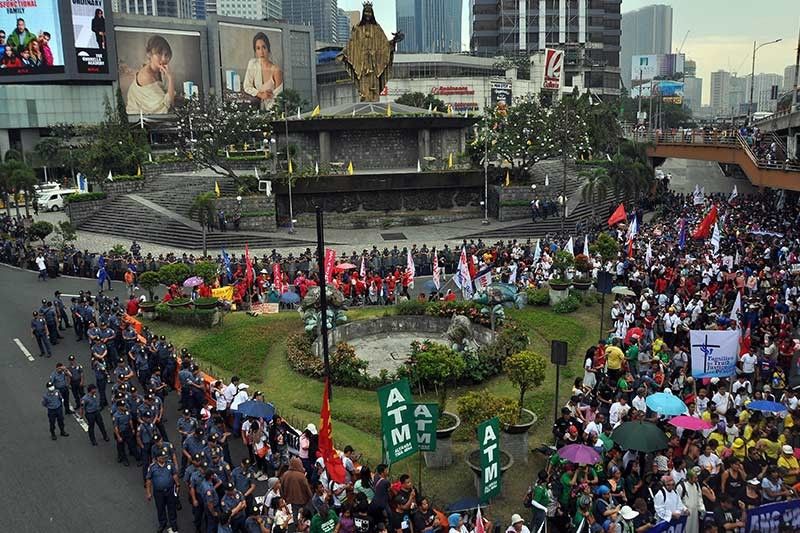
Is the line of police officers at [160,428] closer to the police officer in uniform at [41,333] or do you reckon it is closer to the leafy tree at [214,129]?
the police officer in uniform at [41,333]

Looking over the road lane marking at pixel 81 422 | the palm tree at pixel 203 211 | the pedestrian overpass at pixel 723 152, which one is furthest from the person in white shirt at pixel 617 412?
the palm tree at pixel 203 211

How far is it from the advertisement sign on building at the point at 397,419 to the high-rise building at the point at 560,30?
324 feet

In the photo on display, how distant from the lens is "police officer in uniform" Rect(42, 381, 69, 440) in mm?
14734

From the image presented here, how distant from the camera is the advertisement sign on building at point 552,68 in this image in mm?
85688

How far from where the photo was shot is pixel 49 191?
51.1 meters

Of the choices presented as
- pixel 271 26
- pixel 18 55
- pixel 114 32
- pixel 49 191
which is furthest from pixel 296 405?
pixel 271 26

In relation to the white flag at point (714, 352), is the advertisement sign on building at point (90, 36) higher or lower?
higher

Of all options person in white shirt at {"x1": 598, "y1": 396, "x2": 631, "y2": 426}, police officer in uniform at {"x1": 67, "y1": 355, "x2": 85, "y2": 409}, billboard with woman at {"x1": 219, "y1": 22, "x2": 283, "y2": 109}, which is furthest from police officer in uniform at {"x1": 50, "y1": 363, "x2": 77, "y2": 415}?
billboard with woman at {"x1": 219, "y1": 22, "x2": 283, "y2": 109}

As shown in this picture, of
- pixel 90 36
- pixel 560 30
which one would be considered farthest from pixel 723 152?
pixel 560 30

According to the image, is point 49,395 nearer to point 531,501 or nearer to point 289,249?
point 531,501

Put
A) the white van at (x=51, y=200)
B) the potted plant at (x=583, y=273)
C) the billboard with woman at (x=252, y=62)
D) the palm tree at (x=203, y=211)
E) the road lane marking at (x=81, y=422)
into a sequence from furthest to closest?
the billboard with woman at (x=252, y=62)
the white van at (x=51, y=200)
the palm tree at (x=203, y=211)
the potted plant at (x=583, y=273)
the road lane marking at (x=81, y=422)

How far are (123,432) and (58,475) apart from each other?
4.53ft

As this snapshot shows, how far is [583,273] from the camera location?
81.5 feet

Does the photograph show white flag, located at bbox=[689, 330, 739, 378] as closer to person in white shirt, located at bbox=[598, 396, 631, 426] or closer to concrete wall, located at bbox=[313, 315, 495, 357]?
person in white shirt, located at bbox=[598, 396, 631, 426]
